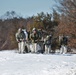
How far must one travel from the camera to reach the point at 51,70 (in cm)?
1630

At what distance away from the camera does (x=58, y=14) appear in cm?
5291

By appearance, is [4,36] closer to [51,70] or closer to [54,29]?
[54,29]

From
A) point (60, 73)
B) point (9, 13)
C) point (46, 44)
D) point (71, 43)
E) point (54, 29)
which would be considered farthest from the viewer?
point (9, 13)

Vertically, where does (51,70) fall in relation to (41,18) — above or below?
below

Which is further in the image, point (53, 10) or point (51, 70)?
point (53, 10)

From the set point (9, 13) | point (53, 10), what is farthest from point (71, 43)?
point (9, 13)

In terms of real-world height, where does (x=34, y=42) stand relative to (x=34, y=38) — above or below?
below

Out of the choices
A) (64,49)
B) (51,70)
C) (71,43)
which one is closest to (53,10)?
(71,43)

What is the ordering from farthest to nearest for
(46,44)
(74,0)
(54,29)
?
(74,0) < (54,29) < (46,44)

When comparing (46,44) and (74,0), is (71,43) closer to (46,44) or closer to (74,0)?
(74,0)

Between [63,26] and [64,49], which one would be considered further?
[63,26]

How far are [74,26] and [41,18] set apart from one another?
186 inches

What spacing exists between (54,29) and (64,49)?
2277 centimetres

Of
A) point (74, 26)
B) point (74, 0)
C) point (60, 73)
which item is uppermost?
point (74, 0)
